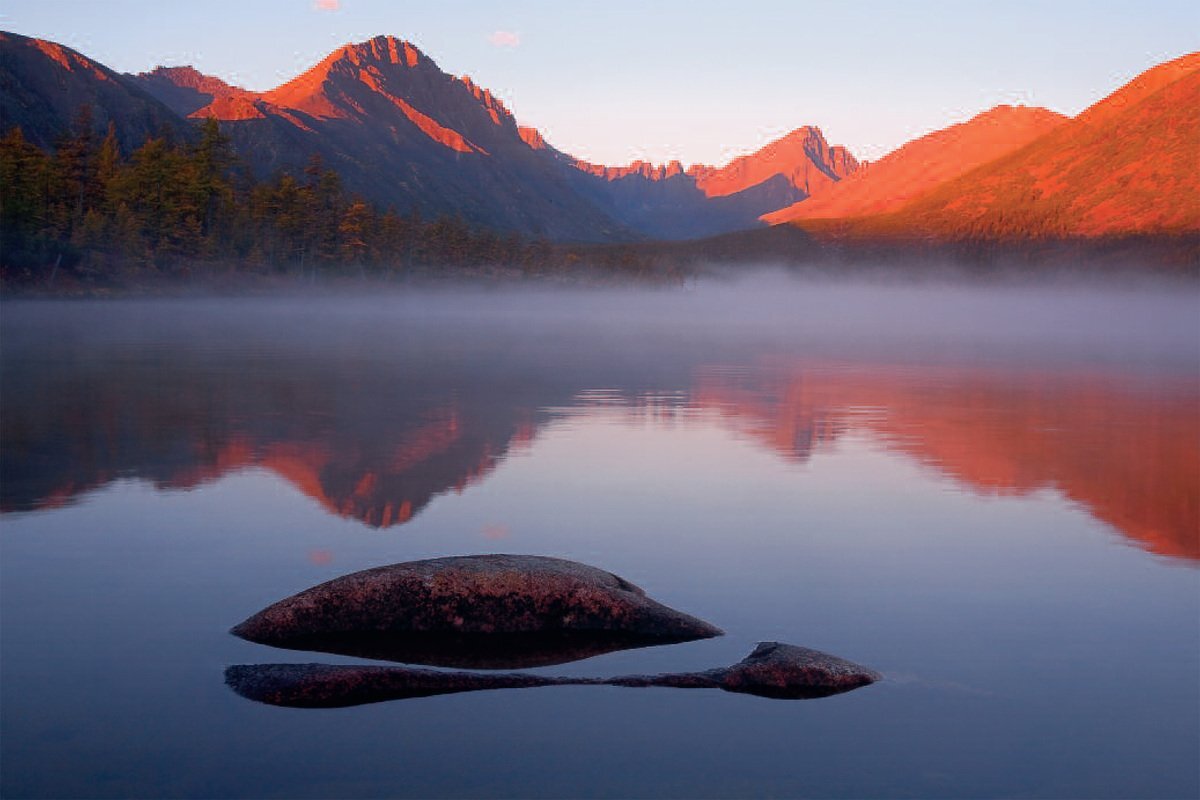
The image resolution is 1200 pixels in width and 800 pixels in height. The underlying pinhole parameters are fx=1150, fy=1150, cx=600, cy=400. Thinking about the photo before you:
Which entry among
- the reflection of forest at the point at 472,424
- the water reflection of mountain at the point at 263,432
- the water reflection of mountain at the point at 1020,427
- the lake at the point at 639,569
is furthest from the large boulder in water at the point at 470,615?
the water reflection of mountain at the point at 1020,427

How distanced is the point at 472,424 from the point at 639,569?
1727 centimetres

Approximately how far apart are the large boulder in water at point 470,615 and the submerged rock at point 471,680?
2.95ft

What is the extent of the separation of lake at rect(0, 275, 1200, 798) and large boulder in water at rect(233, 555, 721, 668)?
1.28 feet

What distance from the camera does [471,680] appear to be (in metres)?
11.5

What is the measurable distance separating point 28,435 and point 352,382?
17.5m

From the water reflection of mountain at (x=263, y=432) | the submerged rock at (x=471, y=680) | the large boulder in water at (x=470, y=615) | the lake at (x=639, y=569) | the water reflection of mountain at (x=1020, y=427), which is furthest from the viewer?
the water reflection of mountain at (x=1020, y=427)

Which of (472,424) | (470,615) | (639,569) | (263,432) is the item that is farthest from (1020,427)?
(470,615)

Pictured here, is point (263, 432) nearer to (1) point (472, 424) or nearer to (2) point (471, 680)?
(1) point (472, 424)

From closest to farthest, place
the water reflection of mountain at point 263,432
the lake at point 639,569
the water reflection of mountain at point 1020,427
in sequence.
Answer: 1. the lake at point 639,569
2. the water reflection of mountain at point 263,432
3. the water reflection of mountain at point 1020,427

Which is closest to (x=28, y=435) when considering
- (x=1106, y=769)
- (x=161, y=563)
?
(x=161, y=563)

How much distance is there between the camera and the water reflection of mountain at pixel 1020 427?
23172 millimetres

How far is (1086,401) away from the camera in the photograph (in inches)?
1670

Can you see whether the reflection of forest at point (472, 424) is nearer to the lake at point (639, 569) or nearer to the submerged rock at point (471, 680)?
the lake at point (639, 569)

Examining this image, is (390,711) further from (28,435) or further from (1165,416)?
(1165,416)
